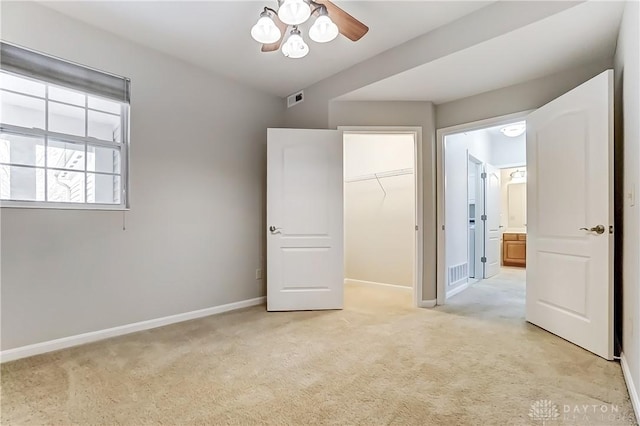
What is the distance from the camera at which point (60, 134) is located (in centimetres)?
263

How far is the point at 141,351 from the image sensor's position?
2.50m

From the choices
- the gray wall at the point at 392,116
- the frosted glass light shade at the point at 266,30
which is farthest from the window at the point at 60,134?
the gray wall at the point at 392,116

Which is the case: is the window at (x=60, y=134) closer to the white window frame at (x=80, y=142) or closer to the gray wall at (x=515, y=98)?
the white window frame at (x=80, y=142)

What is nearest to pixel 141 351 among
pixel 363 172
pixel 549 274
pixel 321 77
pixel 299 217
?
pixel 299 217

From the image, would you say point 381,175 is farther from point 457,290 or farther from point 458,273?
point 457,290

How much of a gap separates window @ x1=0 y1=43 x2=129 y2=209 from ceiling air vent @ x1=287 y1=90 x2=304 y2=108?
1.89 m

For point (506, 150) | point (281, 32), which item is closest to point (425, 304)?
point (281, 32)

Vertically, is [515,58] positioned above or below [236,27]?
below

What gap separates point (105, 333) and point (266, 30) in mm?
2708

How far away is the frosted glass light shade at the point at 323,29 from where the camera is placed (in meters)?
2.02

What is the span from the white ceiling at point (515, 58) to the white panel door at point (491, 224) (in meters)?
2.90

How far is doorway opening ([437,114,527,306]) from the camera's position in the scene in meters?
3.89

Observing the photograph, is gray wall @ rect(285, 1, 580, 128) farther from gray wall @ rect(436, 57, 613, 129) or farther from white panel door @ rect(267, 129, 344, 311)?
gray wall @ rect(436, 57, 613, 129)

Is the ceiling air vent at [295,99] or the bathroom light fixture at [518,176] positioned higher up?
the ceiling air vent at [295,99]
